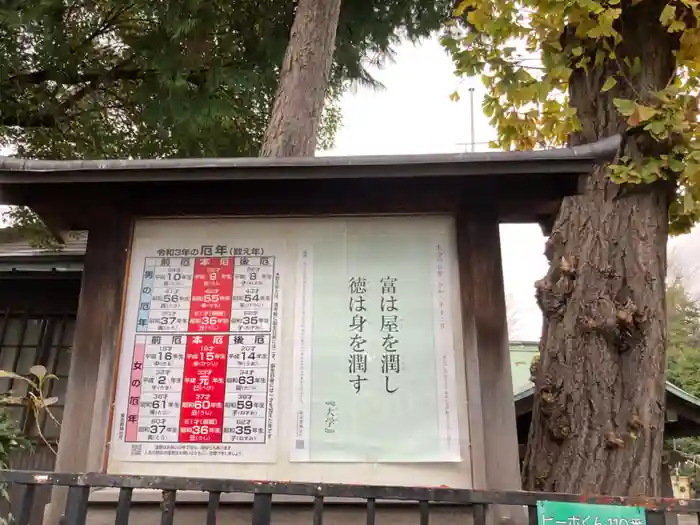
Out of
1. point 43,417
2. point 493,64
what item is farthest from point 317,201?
point 43,417

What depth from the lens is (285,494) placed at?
2.27 m

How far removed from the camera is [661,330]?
390 centimetres

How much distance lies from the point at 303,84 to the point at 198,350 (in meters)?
3.43

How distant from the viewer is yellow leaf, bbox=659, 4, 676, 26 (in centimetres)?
404

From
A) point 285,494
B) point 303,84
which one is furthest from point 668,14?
point 285,494

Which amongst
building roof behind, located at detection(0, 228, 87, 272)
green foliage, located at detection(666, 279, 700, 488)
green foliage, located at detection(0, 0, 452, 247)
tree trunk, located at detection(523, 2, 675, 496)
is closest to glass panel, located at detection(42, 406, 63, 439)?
building roof behind, located at detection(0, 228, 87, 272)

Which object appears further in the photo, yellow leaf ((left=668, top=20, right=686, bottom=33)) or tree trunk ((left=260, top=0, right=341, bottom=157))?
tree trunk ((left=260, top=0, right=341, bottom=157))

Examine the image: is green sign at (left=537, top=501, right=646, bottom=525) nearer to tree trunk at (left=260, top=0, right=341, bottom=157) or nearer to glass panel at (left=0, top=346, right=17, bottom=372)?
tree trunk at (left=260, top=0, right=341, bottom=157)

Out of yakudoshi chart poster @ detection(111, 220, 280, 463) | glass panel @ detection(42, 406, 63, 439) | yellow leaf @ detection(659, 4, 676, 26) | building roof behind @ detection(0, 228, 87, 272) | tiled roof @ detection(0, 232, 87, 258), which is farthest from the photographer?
glass panel @ detection(42, 406, 63, 439)

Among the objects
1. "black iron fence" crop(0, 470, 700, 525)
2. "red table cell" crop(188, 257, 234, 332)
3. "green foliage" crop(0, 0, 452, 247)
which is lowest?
"black iron fence" crop(0, 470, 700, 525)

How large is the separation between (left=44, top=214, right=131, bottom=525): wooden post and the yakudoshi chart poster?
2.4 inches

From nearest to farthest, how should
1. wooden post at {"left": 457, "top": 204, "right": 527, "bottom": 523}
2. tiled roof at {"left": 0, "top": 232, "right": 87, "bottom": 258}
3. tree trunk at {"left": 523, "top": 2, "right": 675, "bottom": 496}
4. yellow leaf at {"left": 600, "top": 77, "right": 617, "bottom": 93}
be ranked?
wooden post at {"left": 457, "top": 204, "right": 527, "bottom": 523} < tree trunk at {"left": 523, "top": 2, "right": 675, "bottom": 496} < yellow leaf at {"left": 600, "top": 77, "right": 617, "bottom": 93} < tiled roof at {"left": 0, "top": 232, "right": 87, "bottom": 258}

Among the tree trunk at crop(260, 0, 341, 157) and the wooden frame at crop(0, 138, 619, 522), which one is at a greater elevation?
the tree trunk at crop(260, 0, 341, 157)

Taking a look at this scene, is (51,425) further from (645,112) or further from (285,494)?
(645,112)
